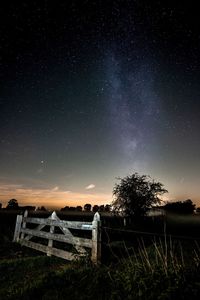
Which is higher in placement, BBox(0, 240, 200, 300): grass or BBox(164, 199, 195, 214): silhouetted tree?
BBox(164, 199, 195, 214): silhouetted tree

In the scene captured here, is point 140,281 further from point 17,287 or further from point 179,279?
point 17,287

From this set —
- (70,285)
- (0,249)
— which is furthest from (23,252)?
(70,285)

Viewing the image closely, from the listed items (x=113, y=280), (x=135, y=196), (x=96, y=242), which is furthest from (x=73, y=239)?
(x=135, y=196)

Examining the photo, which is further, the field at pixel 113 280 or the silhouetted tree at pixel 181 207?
the silhouetted tree at pixel 181 207

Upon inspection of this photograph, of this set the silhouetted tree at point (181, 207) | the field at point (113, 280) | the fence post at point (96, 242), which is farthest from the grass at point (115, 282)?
the silhouetted tree at point (181, 207)

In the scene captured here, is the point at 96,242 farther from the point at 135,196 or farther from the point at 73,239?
the point at 135,196

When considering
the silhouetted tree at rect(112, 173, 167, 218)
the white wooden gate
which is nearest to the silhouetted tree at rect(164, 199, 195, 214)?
the silhouetted tree at rect(112, 173, 167, 218)

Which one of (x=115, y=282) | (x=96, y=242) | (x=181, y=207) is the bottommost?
(x=115, y=282)

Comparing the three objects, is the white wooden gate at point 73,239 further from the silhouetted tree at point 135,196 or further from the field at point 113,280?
the silhouetted tree at point 135,196

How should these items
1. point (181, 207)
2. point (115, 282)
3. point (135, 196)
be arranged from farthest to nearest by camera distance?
point (181, 207) < point (135, 196) < point (115, 282)

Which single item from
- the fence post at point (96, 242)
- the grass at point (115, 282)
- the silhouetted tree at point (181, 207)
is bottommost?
the grass at point (115, 282)

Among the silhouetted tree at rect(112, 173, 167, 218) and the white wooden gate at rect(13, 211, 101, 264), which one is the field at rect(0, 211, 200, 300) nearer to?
the white wooden gate at rect(13, 211, 101, 264)

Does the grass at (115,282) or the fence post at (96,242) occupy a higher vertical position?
the fence post at (96,242)

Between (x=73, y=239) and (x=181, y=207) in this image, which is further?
(x=181, y=207)
